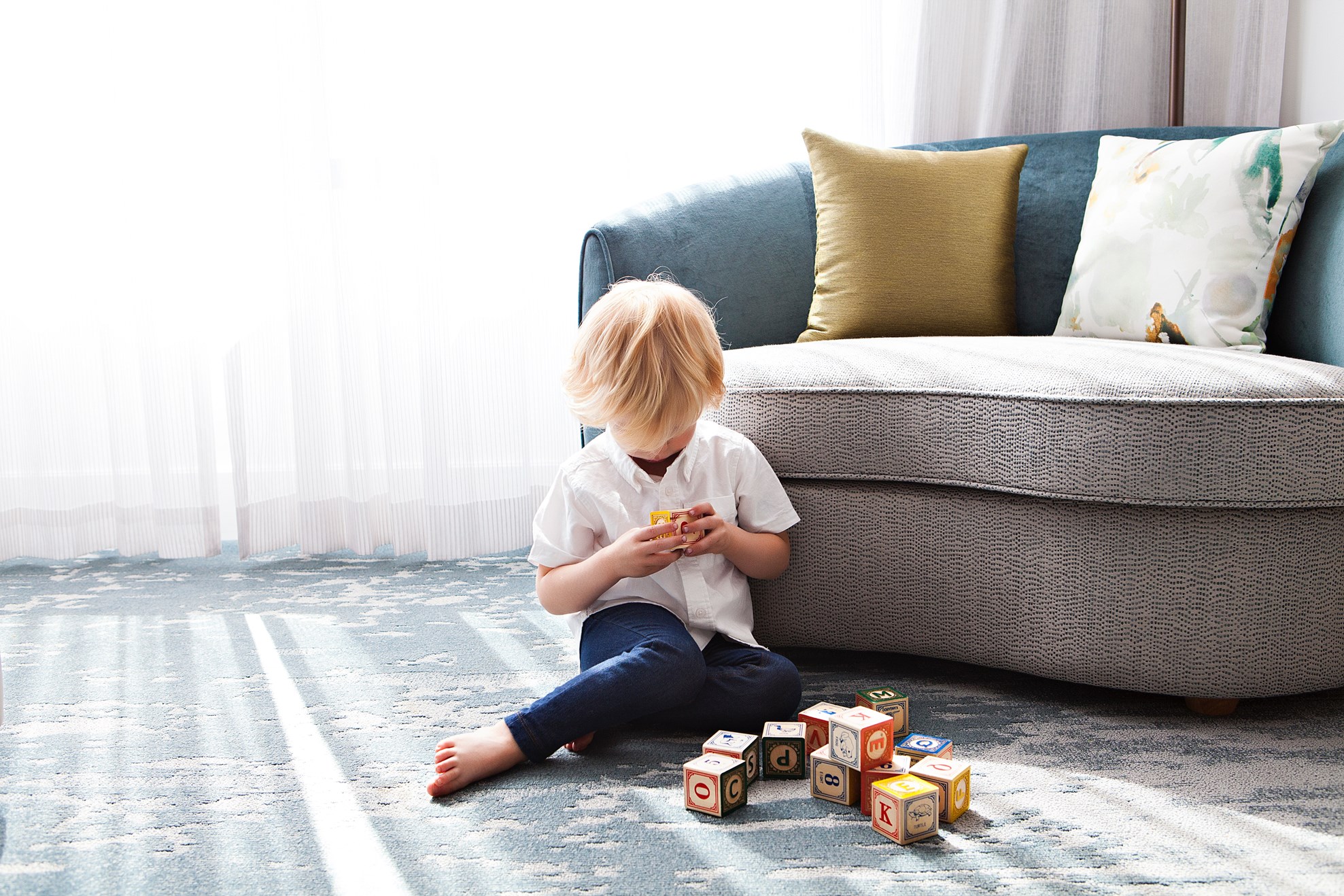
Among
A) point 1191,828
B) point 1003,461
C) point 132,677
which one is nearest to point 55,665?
point 132,677

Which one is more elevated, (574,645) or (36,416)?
(36,416)

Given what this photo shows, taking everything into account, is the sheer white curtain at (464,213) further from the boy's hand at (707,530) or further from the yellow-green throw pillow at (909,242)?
the boy's hand at (707,530)

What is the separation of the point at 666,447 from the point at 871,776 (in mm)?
474

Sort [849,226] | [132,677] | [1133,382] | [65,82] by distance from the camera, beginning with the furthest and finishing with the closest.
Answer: [65,82]
[849,226]
[132,677]
[1133,382]

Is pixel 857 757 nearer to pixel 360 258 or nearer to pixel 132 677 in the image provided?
pixel 132 677

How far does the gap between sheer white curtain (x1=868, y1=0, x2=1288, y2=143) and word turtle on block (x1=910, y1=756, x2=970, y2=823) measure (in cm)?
157

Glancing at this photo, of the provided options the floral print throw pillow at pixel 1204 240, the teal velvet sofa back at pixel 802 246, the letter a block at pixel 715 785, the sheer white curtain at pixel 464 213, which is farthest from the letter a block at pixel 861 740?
the sheer white curtain at pixel 464 213

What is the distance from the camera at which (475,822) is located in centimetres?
105

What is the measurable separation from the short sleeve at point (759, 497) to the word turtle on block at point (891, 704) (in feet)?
0.86

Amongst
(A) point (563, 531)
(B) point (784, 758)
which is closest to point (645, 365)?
(A) point (563, 531)

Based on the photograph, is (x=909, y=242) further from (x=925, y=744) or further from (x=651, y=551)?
(x=925, y=744)

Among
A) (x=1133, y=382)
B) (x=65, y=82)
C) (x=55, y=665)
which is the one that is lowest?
(x=55, y=665)

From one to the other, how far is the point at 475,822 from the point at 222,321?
1507mm

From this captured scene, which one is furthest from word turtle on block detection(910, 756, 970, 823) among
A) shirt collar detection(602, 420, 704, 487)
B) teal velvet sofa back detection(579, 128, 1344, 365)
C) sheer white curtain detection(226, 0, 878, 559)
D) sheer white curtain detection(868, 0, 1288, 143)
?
sheer white curtain detection(868, 0, 1288, 143)
